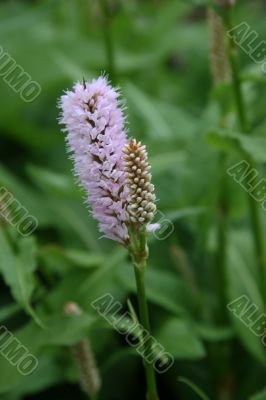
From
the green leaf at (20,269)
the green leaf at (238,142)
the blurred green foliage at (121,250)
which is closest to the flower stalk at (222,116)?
the blurred green foliage at (121,250)

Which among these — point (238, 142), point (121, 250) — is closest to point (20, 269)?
point (121, 250)

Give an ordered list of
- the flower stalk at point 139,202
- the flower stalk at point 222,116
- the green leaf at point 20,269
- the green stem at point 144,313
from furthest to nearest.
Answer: the flower stalk at point 222,116 < the green leaf at point 20,269 < the green stem at point 144,313 < the flower stalk at point 139,202

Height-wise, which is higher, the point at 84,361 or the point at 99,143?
the point at 99,143

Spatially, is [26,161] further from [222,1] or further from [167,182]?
[222,1]

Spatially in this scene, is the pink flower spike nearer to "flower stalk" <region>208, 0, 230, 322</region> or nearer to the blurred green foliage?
the blurred green foliage

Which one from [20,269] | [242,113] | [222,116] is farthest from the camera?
[222,116]

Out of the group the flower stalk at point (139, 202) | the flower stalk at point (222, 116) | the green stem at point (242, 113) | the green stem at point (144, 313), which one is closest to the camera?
the flower stalk at point (139, 202)

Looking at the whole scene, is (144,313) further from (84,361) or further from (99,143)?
(84,361)

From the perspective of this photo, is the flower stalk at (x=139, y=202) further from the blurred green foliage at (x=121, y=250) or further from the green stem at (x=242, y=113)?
the green stem at (x=242, y=113)

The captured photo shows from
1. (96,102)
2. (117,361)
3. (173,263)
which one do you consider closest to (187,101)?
(173,263)
